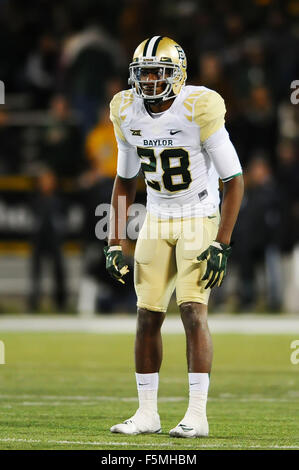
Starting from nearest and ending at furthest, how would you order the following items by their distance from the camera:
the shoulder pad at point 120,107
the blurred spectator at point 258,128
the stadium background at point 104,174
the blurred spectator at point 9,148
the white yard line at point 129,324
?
the shoulder pad at point 120,107
the stadium background at point 104,174
the white yard line at point 129,324
the blurred spectator at point 258,128
the blurred spectator at point 9,148

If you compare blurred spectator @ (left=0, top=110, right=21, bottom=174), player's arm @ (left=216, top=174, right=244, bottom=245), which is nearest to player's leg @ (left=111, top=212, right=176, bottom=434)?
player's arm @ (left=216, top=174, right=244, bottom=245)

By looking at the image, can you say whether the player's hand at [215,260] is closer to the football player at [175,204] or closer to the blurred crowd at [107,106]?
Answer: the football player at [175,204]

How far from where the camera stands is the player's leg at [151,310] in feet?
21.3

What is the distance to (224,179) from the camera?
646cm

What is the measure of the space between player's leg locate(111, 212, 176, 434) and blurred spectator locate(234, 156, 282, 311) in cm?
758

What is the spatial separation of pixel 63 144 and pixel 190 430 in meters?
9.15

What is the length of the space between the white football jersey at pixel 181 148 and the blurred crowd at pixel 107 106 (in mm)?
7425

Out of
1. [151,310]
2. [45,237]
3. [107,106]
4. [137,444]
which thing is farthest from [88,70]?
[137,444]

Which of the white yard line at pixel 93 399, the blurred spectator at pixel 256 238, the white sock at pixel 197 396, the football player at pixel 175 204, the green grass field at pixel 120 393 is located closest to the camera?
the green grass field at pixel 120 393

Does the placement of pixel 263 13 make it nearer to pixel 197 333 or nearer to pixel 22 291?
pixel 22 291

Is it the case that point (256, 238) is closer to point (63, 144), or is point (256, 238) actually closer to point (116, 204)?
point (63, 144)

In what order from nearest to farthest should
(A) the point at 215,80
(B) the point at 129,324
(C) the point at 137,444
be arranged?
(C) the point at 137,444
(B) the point at 129,324
(A) the point at 215,80

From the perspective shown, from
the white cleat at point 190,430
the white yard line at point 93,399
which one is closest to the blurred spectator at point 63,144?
the white yard line at point 93,399

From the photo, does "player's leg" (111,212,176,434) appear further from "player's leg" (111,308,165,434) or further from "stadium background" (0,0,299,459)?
"stadium background" (0,0,299,459)
